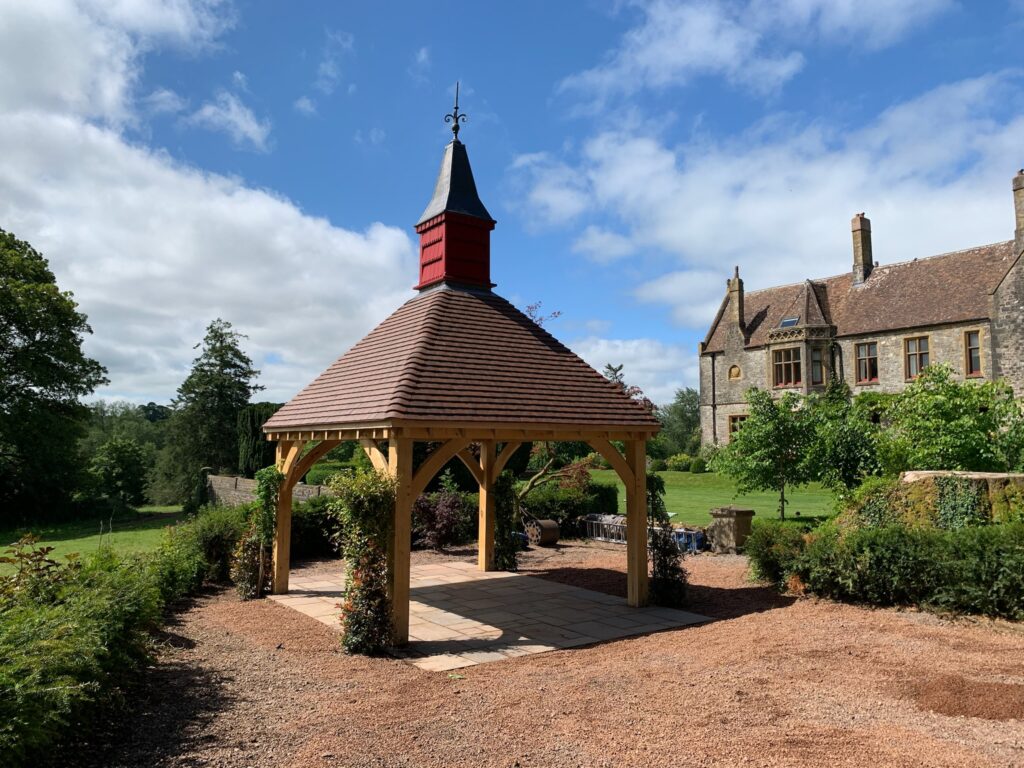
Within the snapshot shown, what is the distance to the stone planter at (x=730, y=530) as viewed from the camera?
14773 millimetres

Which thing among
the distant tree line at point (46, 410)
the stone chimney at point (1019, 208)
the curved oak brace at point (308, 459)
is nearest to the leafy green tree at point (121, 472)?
the distant tree line at point (46, 410)

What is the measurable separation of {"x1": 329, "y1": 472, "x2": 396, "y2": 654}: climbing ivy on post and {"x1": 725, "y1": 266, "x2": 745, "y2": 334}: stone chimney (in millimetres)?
32211

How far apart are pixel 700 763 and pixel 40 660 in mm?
4831

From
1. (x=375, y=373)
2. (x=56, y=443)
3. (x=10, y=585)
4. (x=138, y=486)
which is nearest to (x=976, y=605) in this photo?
(x=375, y=373)

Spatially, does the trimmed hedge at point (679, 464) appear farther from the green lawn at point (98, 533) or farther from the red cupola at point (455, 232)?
the red cupola at point (455, 232)

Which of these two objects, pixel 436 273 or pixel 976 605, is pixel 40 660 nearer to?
pixel 436 273

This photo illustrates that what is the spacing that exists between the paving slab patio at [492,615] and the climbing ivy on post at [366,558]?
40cm

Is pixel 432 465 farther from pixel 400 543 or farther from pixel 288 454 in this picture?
pixel 288 454

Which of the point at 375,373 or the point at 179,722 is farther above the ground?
the point at 375,373

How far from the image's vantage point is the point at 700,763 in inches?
187

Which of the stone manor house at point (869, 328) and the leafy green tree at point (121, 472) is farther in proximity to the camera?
the leafy green tree at point (121, 472)

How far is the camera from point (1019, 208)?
2725 centimetres

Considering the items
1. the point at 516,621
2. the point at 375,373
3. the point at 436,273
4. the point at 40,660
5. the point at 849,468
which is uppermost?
the point at 436,273

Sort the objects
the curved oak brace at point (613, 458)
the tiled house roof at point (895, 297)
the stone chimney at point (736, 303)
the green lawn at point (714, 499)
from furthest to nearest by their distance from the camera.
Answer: the stone chimney at point (736, 303) → the tiled house roof at point (895, 297) → the green lawn at point (714, 499) → the curved oak brace at point (613, 458)
